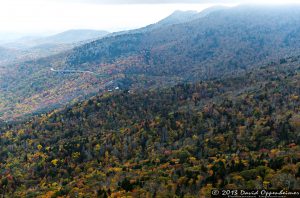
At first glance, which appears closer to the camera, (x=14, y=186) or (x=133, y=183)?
(x=133, y=183)

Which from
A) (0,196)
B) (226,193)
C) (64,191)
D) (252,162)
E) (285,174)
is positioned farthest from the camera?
(0,196)

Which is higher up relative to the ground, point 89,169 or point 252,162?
point 252,162

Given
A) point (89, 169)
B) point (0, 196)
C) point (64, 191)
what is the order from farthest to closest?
point (89, 169), point (0, 196), point (64, 191)

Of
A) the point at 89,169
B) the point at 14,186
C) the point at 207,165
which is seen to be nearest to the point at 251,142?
the point at 207,165

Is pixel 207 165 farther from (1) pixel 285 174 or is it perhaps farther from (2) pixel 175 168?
(1) pixel 285 174

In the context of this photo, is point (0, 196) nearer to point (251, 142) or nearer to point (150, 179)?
→ point (150, 179)

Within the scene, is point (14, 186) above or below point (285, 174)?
below

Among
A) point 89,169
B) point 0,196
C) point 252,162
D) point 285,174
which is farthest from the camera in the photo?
point 89,169

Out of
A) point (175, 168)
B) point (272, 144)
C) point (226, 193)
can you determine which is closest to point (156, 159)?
point (175, 168)

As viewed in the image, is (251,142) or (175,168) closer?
(175,168)
